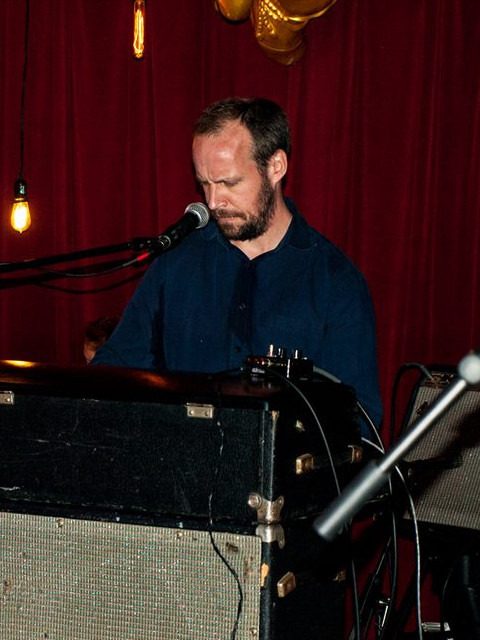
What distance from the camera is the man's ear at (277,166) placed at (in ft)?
7.91

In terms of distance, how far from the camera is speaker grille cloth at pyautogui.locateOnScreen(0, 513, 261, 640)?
1.43m

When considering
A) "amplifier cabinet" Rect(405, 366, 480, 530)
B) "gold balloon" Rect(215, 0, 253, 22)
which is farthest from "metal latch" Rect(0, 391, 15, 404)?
"gold balloon" Rect(215, 0, 253, 22)

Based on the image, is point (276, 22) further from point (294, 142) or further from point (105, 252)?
point (105, 252)

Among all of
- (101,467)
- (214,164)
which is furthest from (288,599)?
(214,164)

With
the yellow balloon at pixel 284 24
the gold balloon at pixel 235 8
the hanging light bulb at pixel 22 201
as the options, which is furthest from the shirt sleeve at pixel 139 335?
the gold balloon at pixel 235 8

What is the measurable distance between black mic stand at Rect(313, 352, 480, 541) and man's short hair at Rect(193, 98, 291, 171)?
1.57 m

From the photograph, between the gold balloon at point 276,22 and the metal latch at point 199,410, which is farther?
the gold balloon at point 276,22

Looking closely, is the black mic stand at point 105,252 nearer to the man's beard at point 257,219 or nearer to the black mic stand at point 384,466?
the man's beard at point 257,219

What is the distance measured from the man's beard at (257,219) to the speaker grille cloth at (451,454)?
67cm

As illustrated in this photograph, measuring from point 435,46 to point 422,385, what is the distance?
1.41 metres

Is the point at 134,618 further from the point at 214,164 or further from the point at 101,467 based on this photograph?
the point at 214,164

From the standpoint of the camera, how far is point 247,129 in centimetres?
238

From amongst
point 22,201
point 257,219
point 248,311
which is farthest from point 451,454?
point 22,201

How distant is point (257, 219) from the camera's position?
235cm
